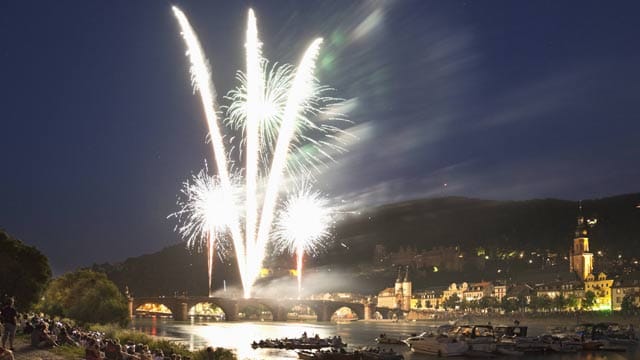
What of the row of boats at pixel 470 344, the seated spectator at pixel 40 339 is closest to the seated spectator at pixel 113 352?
the seated spectator at pixel 40 339

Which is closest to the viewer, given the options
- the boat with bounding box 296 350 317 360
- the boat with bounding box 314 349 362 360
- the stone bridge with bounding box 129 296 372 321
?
the boat with bounding box 314 349 362 360

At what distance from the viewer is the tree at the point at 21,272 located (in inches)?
2331

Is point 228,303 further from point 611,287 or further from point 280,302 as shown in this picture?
point 611,287

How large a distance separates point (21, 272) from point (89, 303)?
15.6 m

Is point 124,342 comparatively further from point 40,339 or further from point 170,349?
point 40,339

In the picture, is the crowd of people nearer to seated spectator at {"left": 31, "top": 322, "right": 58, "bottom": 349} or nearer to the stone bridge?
seated spectator at {"left": 31, "top": 322, "right": 58, "bottom": 349}

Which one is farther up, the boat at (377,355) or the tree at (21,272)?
the tree at (21,272)

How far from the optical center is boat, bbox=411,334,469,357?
62781 mm

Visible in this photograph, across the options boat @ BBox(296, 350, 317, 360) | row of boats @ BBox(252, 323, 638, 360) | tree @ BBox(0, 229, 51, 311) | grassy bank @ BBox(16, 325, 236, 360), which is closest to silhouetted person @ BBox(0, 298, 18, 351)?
grassy bank @ BBox(16, 325, 236, 360)

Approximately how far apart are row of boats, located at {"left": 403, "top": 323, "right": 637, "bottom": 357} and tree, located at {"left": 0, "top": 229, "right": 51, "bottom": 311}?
3306 cm

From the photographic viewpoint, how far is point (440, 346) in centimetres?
6425

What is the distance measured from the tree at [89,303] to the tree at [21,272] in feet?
37.6

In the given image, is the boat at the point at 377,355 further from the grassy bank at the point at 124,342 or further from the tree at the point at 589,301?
the tree at the point at 589,301

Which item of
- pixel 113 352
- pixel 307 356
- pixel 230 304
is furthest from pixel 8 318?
pixel 230 304
